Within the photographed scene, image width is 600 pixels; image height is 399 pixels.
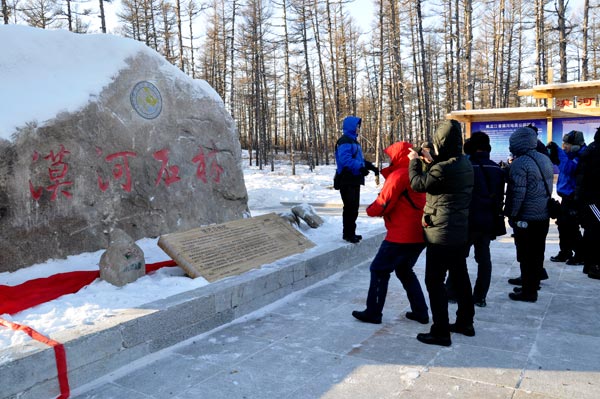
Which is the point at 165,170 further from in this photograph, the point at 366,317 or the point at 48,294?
the point at 366,317

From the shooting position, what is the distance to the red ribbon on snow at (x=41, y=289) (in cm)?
350

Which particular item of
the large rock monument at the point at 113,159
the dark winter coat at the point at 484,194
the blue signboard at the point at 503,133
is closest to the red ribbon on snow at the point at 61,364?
the large rock monument at the point at 113,159

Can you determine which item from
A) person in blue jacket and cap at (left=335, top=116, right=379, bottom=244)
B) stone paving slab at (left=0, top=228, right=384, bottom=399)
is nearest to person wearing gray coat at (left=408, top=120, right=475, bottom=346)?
stone paving slab at (left=0, top=228, right=384, bottom=399)

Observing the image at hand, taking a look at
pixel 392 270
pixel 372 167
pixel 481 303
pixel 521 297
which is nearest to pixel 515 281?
pixel 521 297

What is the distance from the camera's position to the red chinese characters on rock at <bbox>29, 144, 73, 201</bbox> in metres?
4.57

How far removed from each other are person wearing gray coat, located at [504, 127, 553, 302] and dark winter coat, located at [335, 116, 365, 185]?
176 centimetres

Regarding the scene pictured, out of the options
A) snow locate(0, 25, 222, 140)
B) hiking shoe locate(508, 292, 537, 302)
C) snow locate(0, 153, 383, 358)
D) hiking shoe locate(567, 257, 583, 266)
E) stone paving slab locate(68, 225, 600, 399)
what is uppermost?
snow locate(0, 25, 222, 140)

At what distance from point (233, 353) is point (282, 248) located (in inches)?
83.6

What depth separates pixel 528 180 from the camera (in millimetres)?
4367

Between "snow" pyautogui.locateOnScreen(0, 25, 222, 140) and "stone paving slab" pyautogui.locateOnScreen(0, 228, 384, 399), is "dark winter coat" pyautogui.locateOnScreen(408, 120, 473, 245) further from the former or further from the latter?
"snow" pyautogui.locateOnScreen(0, 25, 222, 140)

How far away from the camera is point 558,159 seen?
233 inches

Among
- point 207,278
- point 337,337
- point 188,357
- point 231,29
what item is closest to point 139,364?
point 188,357

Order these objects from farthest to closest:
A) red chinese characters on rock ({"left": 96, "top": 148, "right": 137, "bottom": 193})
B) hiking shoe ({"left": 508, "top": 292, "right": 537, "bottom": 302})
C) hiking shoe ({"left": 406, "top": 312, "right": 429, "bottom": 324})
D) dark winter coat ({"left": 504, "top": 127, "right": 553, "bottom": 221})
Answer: red chinese characters on rock ({"left": 96, "top": 148, "right": 137, "bottom": 193}) < hiking shoe ({"left": 508, "top": 292, "right": 537, "bottom": 302}) < dark winter coat ({"left": 504, "top": 127, "right": 553, "bottom": 221}) < hiking shoe ({"left": 406, "top": 312, "right": 429, "bottom": 324})

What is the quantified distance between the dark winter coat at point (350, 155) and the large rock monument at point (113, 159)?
1.76 meters
